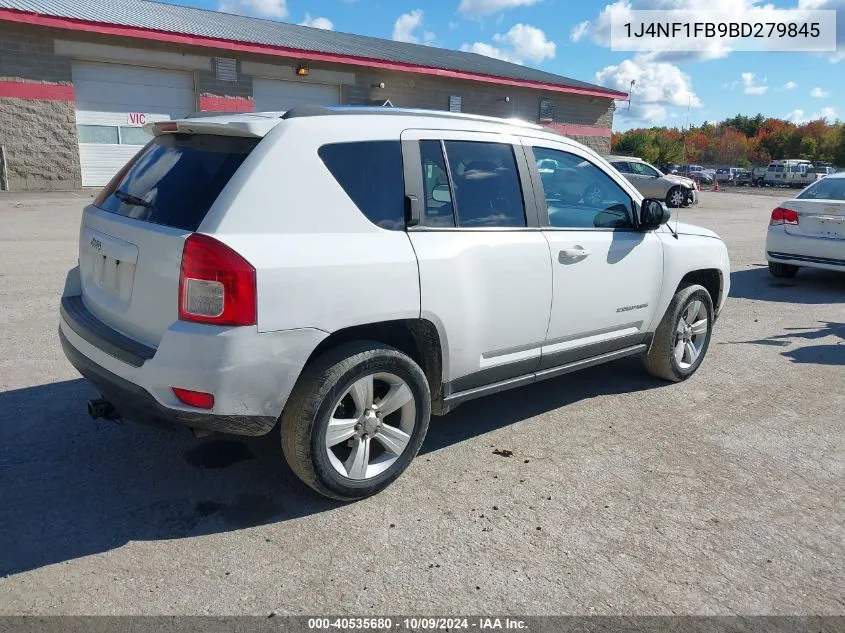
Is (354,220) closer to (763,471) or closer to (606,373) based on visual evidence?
(763,471)

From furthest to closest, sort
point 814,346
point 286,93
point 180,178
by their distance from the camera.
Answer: point 286,93 < point 814,346 < point 180,178

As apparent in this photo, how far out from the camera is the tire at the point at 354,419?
10.8 ft

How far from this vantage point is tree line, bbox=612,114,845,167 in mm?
64750

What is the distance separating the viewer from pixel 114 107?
20.0 metres

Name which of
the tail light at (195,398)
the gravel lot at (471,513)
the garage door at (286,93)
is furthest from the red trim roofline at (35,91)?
the tail light at (195,398)

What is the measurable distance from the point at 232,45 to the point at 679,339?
19.1 meters

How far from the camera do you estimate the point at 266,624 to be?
8.65 feet

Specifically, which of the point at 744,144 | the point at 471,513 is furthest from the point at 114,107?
the point at 744,144

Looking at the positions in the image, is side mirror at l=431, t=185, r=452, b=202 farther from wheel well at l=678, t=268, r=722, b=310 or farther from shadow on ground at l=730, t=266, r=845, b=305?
shadow on ground at l=730, t=266, r=845, b=305

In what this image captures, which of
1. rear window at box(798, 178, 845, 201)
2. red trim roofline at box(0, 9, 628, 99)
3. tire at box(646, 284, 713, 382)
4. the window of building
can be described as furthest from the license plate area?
the window of building

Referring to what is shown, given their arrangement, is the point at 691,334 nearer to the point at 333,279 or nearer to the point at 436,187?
the point at 436,187

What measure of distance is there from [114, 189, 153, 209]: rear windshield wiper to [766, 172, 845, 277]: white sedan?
8948 mm

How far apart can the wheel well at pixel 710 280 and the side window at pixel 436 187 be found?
250 cm

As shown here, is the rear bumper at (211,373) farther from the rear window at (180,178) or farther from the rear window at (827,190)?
the rear window at (827,190)
